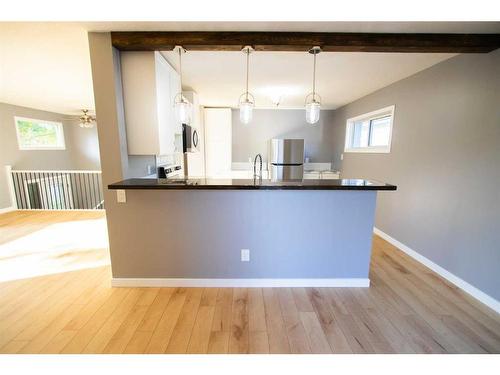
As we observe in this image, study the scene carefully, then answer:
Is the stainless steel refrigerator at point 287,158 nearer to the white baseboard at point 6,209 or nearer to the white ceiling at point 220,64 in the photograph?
the white ceiling at point 220,64

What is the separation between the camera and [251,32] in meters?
1.75

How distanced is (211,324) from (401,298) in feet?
5.66

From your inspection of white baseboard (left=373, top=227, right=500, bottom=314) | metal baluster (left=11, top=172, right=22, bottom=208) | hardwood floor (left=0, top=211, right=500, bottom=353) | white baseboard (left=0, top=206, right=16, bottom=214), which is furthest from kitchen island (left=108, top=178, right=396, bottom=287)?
metal baluster (left=11, top=172, right=22, bottom=208)

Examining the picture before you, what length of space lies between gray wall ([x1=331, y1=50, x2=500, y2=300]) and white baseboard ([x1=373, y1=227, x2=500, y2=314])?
0.05 meters

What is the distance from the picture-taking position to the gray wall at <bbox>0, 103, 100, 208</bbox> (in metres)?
4.39

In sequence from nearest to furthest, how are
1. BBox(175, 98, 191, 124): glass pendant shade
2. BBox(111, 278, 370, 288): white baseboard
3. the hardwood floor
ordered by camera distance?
the hardwood floor, BBox(175, 98, 191, 124): glass pendant shade, BBox(111, 278, 370, 288): white baseboard

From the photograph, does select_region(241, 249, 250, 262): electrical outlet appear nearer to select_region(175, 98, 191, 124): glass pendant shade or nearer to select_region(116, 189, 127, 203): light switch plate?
select_region(116, 189, 127, 203): light switch plate

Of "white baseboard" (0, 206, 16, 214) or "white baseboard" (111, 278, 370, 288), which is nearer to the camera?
"white baseboard" (111, 278, 370, 288)

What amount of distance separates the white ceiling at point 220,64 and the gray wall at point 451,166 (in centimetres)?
32

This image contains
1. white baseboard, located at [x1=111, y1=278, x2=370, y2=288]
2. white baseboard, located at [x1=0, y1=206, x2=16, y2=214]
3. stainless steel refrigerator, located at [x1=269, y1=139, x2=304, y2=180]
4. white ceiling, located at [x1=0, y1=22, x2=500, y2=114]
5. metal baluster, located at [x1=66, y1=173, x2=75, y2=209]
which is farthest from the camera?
metal baluster, located at [x1=66, y1=173, x2=75, y2=209]

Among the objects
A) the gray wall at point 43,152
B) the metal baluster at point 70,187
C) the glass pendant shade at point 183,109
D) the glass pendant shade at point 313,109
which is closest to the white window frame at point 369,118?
the glass pendant shade at point 313,109

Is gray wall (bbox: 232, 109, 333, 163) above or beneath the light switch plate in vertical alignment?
above
